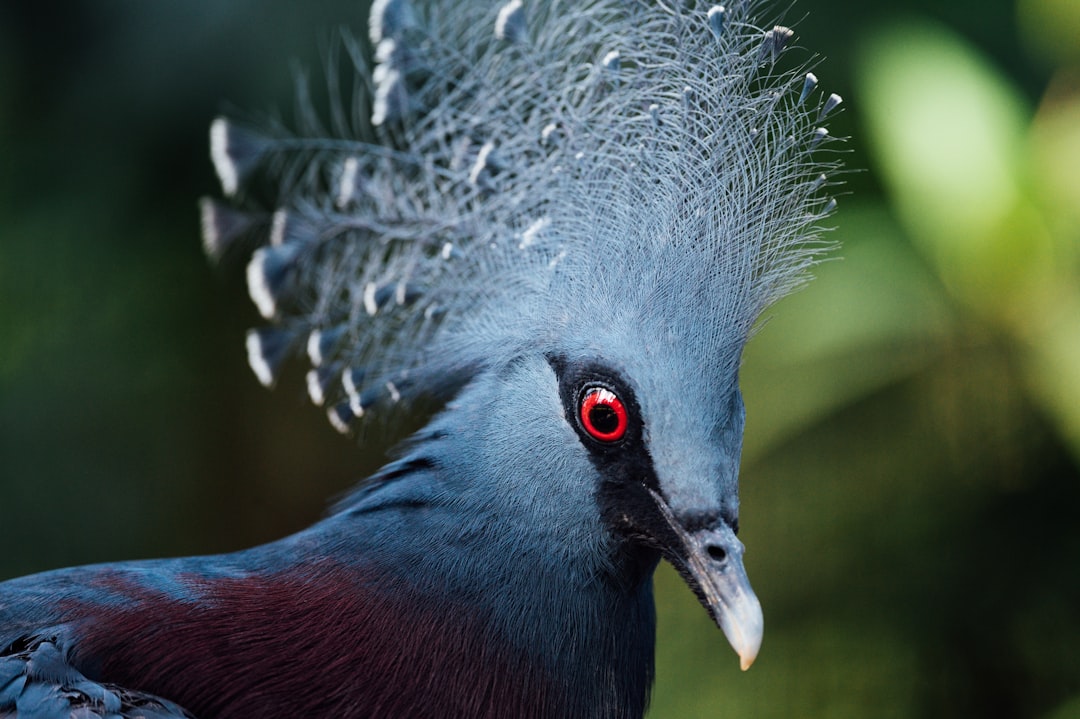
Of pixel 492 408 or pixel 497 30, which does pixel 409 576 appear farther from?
pixel 497 30

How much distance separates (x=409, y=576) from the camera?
1.36m

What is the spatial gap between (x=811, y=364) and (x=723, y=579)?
1.55 metres

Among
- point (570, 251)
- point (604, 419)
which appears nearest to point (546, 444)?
point (604, 419)

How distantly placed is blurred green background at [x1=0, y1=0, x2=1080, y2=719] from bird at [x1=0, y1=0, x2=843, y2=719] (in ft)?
3.22

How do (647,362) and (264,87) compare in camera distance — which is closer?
(647,362)

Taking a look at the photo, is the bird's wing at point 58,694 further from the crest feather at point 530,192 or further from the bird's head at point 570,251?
the crest feather at point 530,192

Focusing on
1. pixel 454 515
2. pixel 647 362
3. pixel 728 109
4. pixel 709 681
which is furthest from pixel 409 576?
pixel 709 681

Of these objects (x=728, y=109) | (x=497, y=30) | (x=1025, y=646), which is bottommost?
(x=1025, y=646)

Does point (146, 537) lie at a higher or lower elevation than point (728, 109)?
lower

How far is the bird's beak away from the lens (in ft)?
3.99

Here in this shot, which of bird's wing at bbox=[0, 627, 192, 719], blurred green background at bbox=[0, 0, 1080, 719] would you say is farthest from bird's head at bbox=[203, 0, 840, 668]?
blurred green background at bbox=[0, 0, 1080, 719]

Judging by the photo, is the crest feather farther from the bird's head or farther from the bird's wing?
the bird's wing

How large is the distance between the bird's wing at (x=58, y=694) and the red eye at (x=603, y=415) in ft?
1.97

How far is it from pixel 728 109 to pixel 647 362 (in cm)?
37
